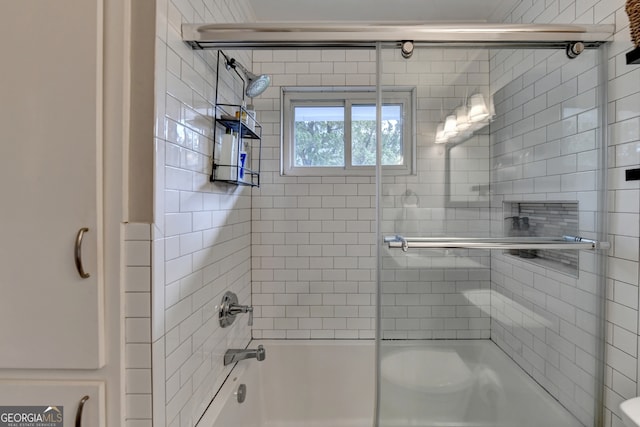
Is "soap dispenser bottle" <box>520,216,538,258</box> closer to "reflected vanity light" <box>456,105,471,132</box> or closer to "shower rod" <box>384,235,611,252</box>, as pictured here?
"shower rod" <box>384,235,611,252</box>

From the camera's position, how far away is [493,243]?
1285mm

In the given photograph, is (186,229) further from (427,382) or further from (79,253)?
(427,382)

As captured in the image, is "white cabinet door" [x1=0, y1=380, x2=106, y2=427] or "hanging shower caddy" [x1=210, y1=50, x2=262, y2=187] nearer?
"white cabinet door" [x1=0, y1=380, x2=106, y2=427]

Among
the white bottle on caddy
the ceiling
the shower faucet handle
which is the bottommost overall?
the shower faucet handle

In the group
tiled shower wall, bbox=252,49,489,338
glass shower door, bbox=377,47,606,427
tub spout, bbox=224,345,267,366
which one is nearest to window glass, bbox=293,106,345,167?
tiled shower wall, bbox=252,49,489,338

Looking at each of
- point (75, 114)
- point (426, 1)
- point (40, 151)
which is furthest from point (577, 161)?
point (40, 151)

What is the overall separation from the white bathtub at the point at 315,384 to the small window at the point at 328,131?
1240 millimetres

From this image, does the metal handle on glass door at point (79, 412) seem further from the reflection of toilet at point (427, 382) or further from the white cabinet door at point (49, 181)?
the reflection of toilet at point (427, 382)

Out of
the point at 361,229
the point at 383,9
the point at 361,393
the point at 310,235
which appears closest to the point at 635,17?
the point at 383,9

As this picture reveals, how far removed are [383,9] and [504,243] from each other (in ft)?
5.26

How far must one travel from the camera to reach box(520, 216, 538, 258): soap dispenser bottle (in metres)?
1.41

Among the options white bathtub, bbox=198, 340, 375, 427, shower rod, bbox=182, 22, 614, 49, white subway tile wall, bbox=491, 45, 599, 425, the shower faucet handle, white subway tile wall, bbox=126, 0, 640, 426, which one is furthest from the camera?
white bathtub, bbox=198, 340, 375, 427

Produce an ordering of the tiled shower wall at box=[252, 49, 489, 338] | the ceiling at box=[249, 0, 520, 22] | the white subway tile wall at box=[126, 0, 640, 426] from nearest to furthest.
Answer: the white subway tile wall at box=[126, 0, 640, 426], the ceiling at box=[249, 0, 520, 22], the tiled shower wall at box=[252, 49, 489, 338]

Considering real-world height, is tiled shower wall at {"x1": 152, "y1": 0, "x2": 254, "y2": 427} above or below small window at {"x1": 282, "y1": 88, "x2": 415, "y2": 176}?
below
